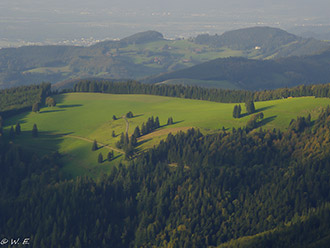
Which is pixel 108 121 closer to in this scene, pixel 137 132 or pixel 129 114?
pixel 129 114

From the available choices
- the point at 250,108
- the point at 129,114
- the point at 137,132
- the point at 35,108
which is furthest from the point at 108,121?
the point at 250,108

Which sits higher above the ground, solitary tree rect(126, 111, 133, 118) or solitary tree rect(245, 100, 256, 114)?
solitary tree rect(245, 100, 256, 114)

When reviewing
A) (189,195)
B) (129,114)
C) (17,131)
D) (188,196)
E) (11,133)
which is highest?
(129,114)

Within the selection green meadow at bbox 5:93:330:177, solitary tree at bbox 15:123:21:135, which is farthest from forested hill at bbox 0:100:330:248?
solitary tree at bbox 15:123:21:135

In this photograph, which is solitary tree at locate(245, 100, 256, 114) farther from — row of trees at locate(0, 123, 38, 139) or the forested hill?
row of trees at locate(0, 123, 38, 139)

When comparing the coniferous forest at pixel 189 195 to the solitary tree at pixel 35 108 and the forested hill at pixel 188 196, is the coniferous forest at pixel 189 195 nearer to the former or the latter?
the forested hill at pixel 188 196
